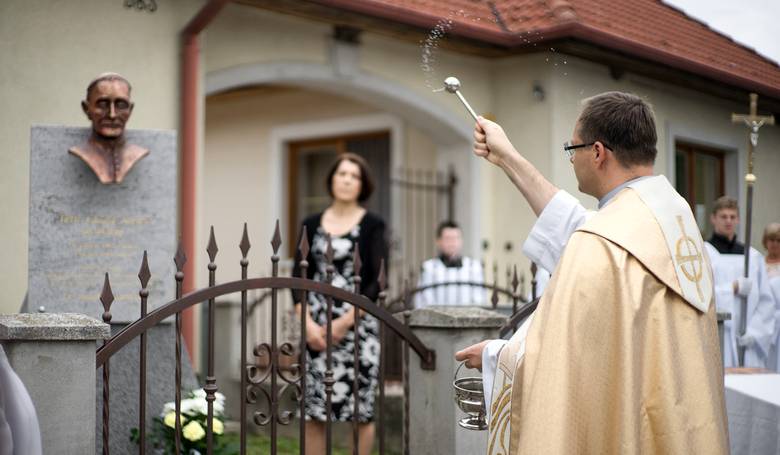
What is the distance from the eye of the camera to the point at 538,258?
10.8 feet

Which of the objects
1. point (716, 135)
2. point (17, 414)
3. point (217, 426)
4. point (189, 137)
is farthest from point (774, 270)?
point (17, 414)

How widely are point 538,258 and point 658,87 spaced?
268 cm

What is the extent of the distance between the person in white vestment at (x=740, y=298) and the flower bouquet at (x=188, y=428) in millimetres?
3297

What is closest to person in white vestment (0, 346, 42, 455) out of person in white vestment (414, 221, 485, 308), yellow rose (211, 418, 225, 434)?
yellow rose (211, 418, 225, 434)

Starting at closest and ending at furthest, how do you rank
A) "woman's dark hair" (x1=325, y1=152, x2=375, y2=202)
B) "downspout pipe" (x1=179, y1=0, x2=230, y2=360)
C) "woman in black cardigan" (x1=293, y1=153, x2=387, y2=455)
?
"woman in black cardigan" (x1=293, y1=153, x2=387, y2=455) < "woman's dark hair" (x1=325, y1=152, x2=375, y2=202) < "downspout pipe" (x1=179, y1=0, x2=230, y2=360)

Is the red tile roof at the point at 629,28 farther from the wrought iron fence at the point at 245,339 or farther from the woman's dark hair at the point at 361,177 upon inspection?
the wrought iron fence at the point at 245,339

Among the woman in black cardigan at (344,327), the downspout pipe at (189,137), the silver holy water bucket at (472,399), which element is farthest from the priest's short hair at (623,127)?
the downspout pipe at (189,137)

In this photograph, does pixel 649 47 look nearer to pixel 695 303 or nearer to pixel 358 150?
pixel 695 303

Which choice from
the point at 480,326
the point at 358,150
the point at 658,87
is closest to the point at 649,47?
the point at 658,87

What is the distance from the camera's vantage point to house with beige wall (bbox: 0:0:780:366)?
17.5 ft

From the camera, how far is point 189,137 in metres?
7.37

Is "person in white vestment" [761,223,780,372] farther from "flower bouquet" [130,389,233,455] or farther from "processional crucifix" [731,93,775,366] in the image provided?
"flower bouquet" [130,389,233,455]

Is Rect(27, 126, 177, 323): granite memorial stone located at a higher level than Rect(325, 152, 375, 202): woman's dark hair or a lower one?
lower

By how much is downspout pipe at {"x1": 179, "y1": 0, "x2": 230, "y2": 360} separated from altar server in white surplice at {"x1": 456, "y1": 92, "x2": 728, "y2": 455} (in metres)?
4.85
